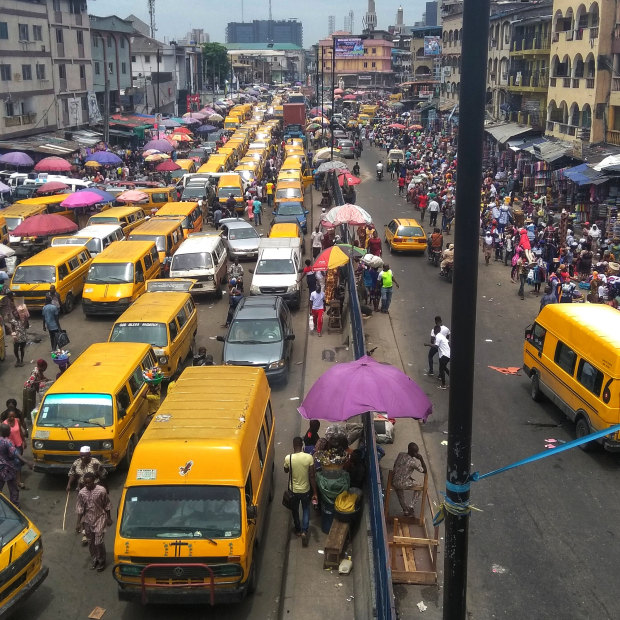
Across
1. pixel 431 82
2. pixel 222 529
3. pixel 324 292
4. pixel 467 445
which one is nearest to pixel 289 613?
pixel 222 529

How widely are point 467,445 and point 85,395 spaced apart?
8051mm

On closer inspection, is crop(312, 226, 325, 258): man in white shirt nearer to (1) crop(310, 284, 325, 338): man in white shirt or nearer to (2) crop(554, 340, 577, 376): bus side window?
(1) crop(310, 284, 325, 338): man in white shirt

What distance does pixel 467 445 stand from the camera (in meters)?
5.66

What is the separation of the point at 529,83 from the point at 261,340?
3441 centimetres

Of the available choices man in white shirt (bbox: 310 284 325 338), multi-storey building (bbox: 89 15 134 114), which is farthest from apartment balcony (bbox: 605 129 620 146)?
multi-storey building (bbox: 89 15 134 114)

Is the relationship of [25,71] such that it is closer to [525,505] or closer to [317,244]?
[317,244]

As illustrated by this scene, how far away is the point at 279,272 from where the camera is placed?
2222cm

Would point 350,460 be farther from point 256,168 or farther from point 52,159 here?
point 256,168

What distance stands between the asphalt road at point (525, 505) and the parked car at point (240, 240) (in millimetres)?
9828

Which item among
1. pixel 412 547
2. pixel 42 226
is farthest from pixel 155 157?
pixel 412 547

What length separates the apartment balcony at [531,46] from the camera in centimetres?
4186

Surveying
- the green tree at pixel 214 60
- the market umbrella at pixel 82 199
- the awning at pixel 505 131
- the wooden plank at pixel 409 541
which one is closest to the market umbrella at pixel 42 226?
the market umbrella at pixel 82 199

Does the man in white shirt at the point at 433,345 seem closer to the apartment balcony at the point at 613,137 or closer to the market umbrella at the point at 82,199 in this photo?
the market umbrella at the point at 82,199

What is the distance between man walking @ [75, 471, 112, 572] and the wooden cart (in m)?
3.77
